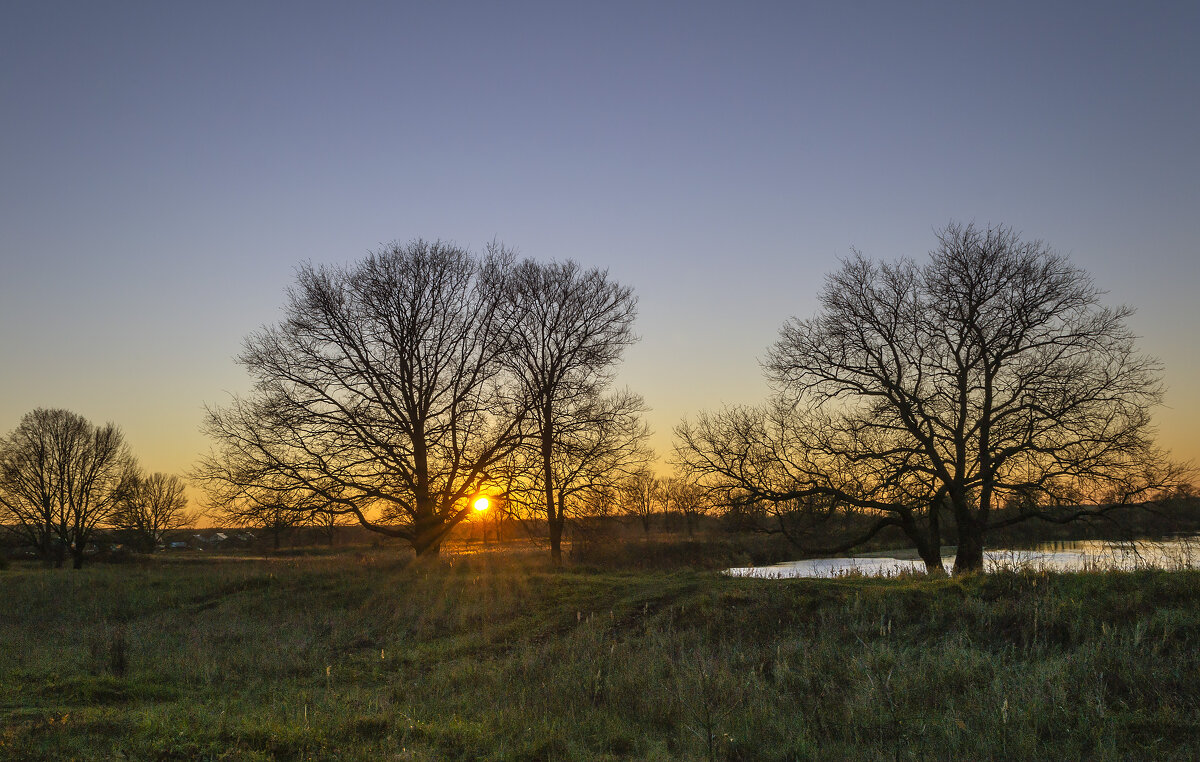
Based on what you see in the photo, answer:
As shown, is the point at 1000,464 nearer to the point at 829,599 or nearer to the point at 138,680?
the point at 829,599

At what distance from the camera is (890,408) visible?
65.0ft

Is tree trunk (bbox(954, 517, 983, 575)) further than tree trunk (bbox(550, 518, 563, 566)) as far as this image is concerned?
No

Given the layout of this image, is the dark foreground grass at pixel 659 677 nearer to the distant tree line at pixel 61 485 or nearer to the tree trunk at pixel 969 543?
the tree trunk at pixel 969 543

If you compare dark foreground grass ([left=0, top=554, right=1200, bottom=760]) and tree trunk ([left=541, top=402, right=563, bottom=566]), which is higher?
tree trunk ([left=541, top=402, right=563, bottom=566])

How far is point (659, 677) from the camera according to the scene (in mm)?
8945

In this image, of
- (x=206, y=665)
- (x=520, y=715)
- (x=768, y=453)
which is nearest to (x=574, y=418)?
(x=768, y=453)

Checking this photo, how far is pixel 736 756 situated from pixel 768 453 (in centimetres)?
1391

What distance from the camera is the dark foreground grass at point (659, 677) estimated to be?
6.67 meters

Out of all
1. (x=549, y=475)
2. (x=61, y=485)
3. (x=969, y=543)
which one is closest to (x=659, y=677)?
(x=969, y=543)

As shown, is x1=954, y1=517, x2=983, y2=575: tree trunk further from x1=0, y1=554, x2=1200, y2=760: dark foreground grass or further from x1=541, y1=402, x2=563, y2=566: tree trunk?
x1=541, y1=402, x2=563, y2=566: tree trunk

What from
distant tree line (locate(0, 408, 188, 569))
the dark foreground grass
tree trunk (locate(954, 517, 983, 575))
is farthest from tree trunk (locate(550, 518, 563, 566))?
distant tree line (locate(0, 408, 188, 569))

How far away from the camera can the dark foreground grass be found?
6672 mm

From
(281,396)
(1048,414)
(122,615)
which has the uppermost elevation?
(281,396)

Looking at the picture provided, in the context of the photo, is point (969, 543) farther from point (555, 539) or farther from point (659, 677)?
point (659, 677)
